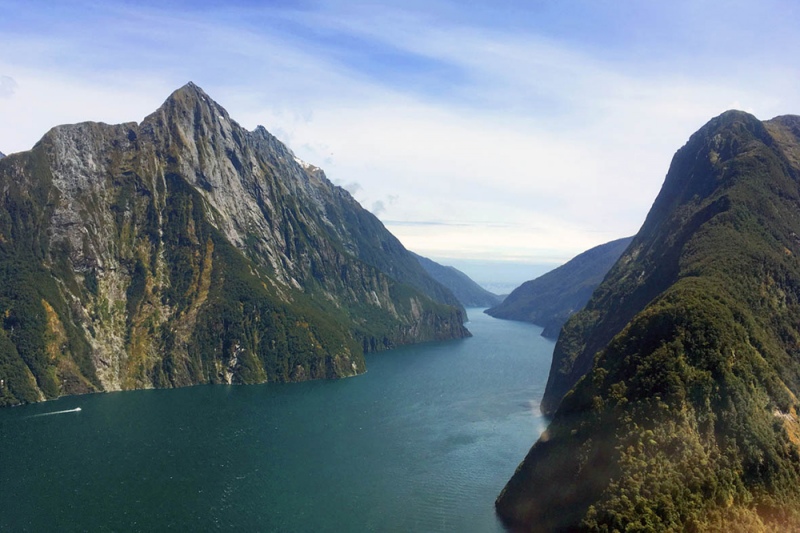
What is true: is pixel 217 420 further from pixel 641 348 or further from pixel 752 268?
pixel 752 268

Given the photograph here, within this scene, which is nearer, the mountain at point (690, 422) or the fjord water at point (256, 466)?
the mountain at point (690, 422)

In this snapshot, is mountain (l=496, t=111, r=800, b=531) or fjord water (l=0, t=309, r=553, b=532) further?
fjord water (l=0, t=309, r=553, b=532)

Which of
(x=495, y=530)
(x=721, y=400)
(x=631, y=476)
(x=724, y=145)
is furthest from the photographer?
(x=724, y=145)

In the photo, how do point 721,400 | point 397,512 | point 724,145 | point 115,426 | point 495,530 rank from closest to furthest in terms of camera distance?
point 721,400, point 495,530, point 397,512, point 115,426, point 724,145

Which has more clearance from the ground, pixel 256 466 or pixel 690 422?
pixel 690 422

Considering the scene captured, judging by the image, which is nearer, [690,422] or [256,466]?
[690,422]

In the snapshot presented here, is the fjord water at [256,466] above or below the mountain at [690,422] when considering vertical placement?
below

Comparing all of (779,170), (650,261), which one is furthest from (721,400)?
(779,170)

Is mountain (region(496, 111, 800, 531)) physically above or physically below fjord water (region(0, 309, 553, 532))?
above
